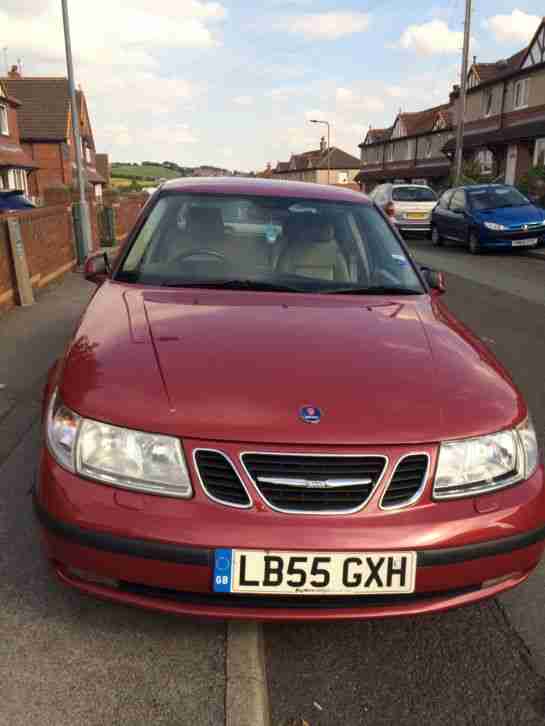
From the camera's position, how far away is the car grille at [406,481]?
83.7 inches

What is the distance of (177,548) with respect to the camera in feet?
6.72

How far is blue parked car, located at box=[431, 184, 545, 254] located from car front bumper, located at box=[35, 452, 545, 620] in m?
14.9

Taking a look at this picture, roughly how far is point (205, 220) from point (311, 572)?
88.4 inches

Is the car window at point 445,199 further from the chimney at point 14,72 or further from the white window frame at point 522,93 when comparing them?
the chimney at point 14,72

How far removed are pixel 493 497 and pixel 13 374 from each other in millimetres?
4547

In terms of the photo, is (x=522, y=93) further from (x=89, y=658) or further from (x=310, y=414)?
(x=89, y=658)

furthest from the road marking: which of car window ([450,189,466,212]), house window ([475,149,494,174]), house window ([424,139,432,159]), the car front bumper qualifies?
house window ([424,139,432,159])

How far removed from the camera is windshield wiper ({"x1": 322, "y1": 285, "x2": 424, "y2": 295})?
3389 mm

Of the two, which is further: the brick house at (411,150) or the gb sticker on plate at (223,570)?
the brick house at (411,150)

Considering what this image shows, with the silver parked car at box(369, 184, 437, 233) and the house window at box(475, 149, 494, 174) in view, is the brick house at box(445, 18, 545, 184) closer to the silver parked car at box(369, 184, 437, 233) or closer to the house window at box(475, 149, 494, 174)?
the house window at box(475, 149, 494, 174)

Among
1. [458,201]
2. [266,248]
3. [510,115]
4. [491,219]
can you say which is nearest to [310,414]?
[266,248]

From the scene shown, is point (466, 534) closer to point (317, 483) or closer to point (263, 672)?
point (317, 483)

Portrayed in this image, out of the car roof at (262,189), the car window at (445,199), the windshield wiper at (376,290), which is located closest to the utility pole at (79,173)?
the car window at (445,199)

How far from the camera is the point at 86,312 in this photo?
3205mm
